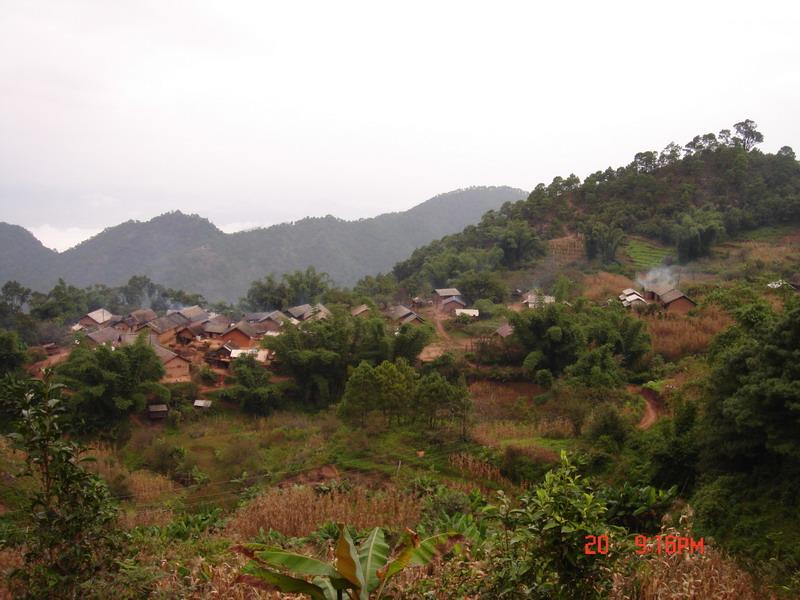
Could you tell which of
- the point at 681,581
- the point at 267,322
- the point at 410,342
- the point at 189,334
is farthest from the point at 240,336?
the point at 681,581

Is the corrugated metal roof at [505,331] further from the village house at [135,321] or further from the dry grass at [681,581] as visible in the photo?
the village house at [135,321]

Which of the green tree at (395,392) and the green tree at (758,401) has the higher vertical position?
the green tree at (758,401)

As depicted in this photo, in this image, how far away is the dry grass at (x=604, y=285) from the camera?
27.1 metres

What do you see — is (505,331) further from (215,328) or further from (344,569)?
(344,569)

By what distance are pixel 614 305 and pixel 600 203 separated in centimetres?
2096

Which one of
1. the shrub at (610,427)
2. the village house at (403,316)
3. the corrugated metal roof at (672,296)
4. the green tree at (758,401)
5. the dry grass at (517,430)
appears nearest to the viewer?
the green tree at (758,401)

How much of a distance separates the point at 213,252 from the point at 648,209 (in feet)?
196

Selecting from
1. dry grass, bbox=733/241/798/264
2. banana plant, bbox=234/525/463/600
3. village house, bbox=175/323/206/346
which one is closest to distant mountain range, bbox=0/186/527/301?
village house, bbox=175/323/206/346

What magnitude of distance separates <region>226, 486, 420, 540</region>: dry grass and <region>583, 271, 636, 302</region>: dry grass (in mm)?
20926

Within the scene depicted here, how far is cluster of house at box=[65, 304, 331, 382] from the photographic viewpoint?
23453mm

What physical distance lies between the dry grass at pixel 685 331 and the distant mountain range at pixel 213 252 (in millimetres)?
54113

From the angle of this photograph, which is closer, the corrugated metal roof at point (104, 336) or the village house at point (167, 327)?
the corrugated metal roof at point (104, 336)

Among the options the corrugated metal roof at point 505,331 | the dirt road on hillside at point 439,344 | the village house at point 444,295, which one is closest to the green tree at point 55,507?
the dirt road on hillside at point 439,344

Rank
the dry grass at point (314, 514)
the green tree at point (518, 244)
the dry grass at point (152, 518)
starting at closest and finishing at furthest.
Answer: the dry grass at point (314, 514)
the dry grass at point (152, 518)
the green tree at point (518, 244)
